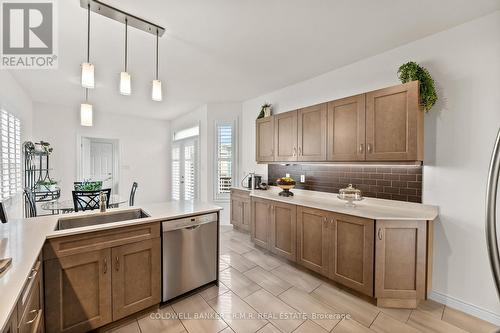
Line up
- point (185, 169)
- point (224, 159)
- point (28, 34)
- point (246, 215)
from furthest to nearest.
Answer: point (185, 169) → point (224, 159) → point (246, 215) → point (28, 34)

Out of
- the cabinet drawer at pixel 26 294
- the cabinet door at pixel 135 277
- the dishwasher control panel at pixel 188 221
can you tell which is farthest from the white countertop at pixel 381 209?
the cabinet drawer at pixel 26 294

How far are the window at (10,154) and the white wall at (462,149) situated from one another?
499cm

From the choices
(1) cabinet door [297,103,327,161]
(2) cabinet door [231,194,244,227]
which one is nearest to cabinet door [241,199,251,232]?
(2) cabinet door [231,194,244,227]

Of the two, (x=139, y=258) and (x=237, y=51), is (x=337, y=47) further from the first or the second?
(x=139, y=258)

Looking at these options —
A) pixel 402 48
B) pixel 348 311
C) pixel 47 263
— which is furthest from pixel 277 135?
pixel 47 263

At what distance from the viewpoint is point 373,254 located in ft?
6.97

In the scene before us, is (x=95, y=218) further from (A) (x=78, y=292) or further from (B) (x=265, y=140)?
(B) (x=265, y=140)

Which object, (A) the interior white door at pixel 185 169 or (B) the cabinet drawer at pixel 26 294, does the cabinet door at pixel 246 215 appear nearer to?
(A) the interior white door at pixel 185 169

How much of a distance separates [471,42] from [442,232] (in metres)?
1.82

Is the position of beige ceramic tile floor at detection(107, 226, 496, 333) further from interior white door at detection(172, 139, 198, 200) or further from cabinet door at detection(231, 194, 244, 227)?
interior white door at detection(172, 139, 198, 200)

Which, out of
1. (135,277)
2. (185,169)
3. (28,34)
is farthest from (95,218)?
(185,169)

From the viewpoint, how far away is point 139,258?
1908 mm

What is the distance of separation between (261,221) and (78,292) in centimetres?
231

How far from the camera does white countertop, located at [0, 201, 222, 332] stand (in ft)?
3.05
